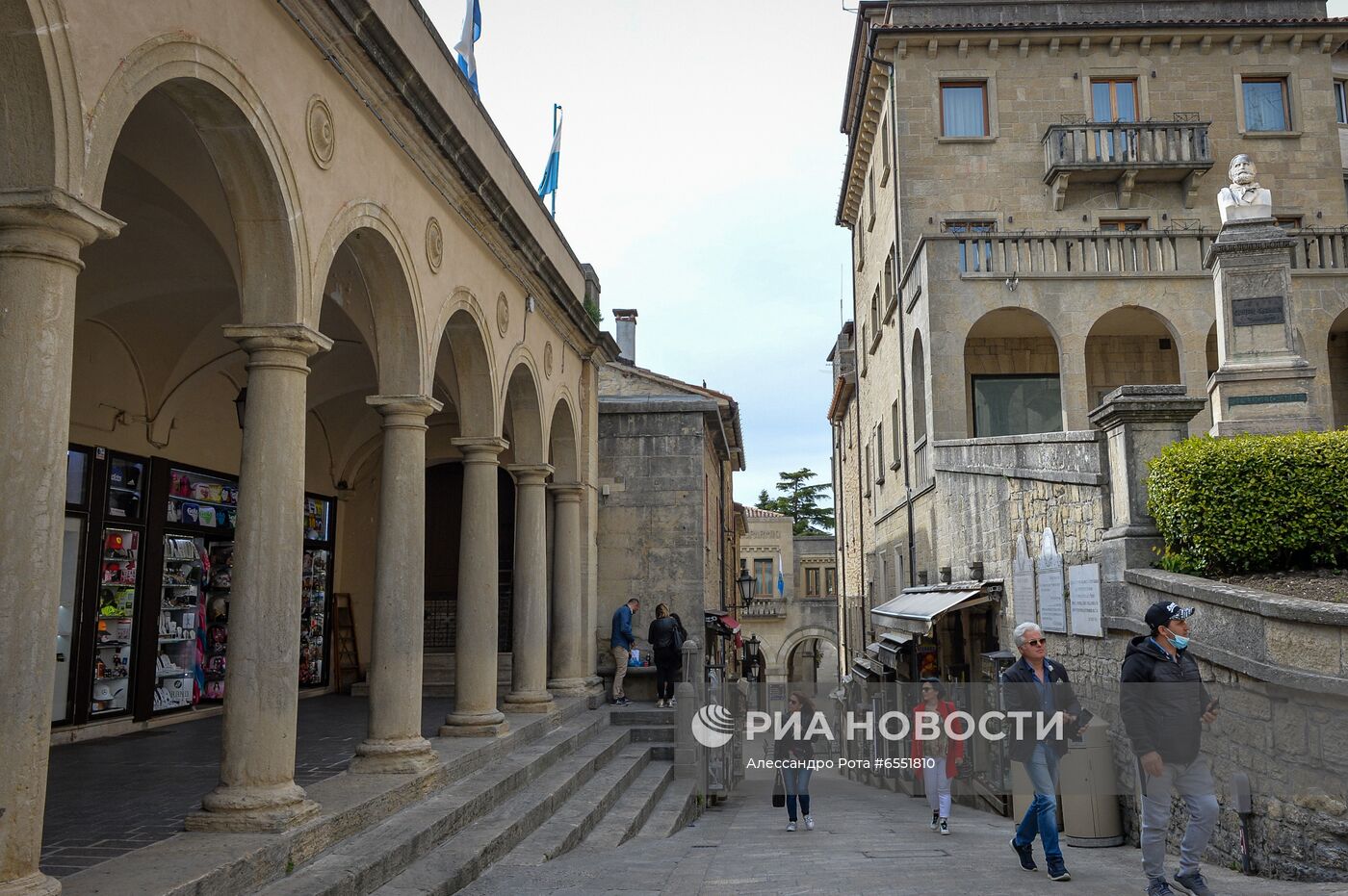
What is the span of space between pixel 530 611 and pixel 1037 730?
7.02m

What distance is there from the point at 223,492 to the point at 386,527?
18.1 ft

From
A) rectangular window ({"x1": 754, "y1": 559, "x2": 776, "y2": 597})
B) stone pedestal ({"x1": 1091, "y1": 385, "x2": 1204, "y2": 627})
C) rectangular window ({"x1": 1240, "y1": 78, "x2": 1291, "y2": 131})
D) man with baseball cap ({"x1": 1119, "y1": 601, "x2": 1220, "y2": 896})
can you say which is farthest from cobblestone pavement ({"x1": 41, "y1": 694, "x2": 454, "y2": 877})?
rectangular window ({"x1": 754, "y1": 559, "x2": 776, "y2": 597})

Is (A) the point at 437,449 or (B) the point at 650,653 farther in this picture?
(A) the point at 437,449

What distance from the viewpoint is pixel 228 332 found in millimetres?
5824

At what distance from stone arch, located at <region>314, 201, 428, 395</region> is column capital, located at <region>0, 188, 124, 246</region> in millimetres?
3454

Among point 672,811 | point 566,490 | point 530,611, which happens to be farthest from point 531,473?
point 672,811

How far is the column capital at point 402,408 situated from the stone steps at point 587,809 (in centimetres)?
332

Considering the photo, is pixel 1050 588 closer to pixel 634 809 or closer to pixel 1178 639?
pixel 634 809

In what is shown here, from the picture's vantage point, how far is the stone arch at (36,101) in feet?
12.8

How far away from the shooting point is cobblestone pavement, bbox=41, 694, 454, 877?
17.4 feet

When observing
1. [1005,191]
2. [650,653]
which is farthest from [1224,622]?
[1005,191]

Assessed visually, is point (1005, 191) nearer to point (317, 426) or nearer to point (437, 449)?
point (437, 449)

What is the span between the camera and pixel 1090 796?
8266 millimetres

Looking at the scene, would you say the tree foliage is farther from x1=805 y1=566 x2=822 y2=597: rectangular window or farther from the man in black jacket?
the man in black jacket
